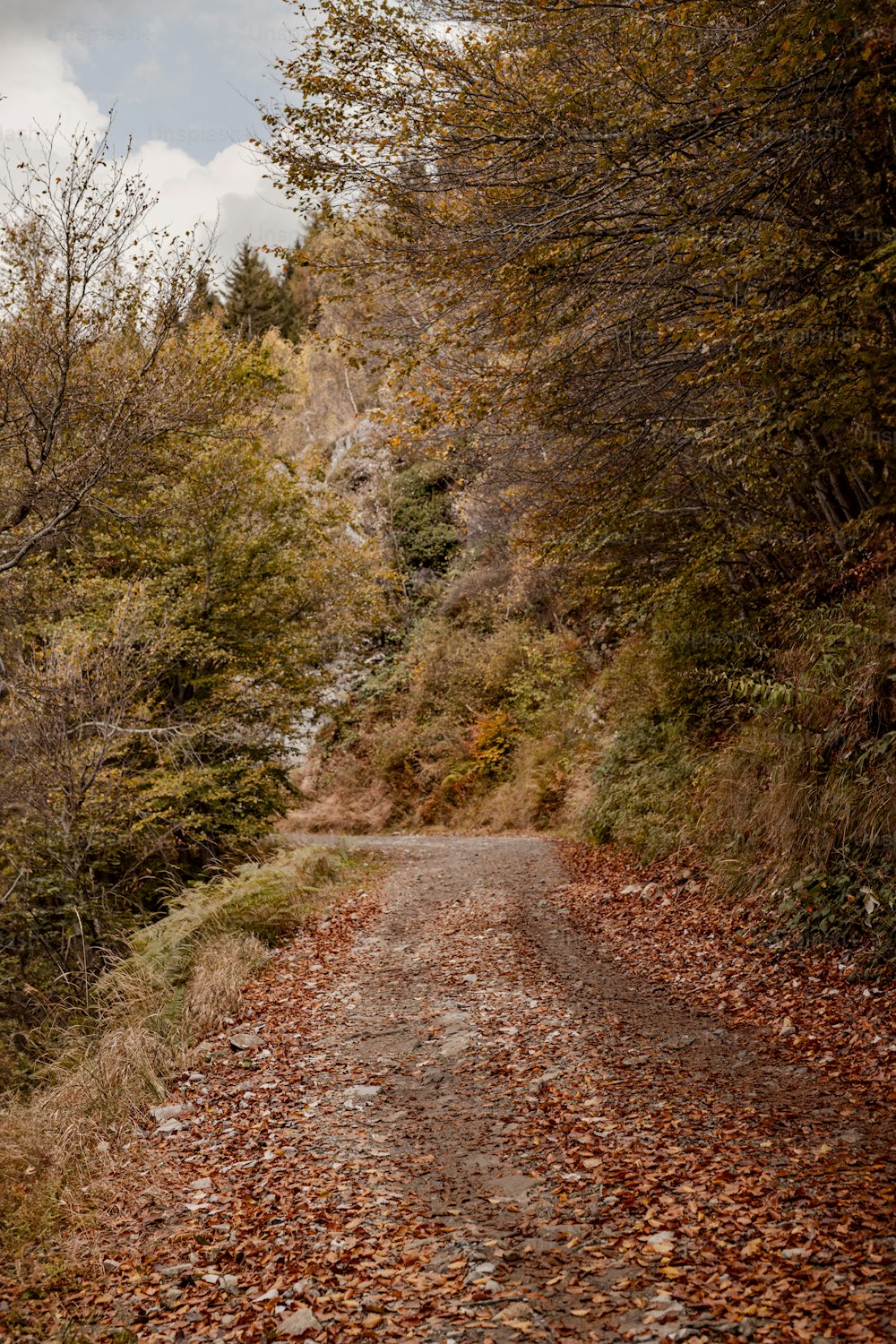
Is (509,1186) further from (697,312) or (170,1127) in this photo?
(697,312)

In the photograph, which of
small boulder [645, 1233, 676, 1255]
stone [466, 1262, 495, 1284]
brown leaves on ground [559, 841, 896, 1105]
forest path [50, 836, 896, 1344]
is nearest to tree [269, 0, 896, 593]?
brown leaves on ground [559, 841, 896, 1105]

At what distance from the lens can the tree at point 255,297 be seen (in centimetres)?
4412

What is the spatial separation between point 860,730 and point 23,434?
6.45 m

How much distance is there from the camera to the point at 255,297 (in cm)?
4519

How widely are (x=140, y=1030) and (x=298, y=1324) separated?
3.79m

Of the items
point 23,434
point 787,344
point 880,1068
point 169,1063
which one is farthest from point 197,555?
point 880,1068

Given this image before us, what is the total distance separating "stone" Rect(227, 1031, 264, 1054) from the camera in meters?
6.27

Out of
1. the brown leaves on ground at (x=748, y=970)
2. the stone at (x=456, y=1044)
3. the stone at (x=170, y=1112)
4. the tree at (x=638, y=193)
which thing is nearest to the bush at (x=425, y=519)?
the brown leaves on ground at (x=748, y=970)

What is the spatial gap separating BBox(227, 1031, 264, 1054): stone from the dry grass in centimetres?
33

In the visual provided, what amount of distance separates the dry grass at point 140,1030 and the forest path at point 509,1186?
362mm

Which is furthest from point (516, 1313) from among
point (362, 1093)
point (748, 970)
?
point (748, 970)

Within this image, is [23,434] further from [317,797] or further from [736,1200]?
[317,797]

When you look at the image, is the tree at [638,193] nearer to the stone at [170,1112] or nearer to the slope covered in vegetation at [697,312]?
the slope covered in vegetation at [697,312]

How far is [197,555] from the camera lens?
13.2 meters
